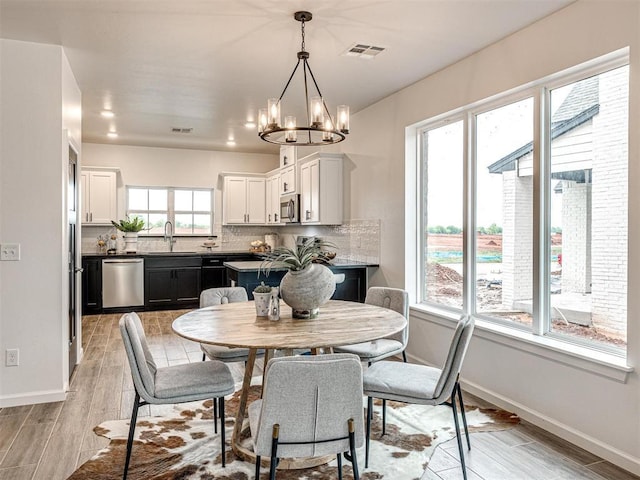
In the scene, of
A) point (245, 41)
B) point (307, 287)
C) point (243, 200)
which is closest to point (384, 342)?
point (307, 287)

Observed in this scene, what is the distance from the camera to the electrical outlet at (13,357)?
3.38 m

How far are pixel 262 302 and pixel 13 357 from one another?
6.78 feet

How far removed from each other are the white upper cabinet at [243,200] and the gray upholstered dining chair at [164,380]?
549 cm

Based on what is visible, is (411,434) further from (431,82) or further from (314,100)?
(431,82)

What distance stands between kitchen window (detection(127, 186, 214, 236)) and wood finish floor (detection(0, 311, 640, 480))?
4.30 m

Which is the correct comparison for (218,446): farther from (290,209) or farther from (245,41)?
(290,209)

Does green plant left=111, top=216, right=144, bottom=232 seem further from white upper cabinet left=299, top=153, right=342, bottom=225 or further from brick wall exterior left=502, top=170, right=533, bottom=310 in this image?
brick wall exterior left=502, top=170, right=533, bottom=310

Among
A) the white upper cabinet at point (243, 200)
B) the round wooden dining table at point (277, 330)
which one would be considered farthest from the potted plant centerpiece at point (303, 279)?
the white upper cabinet at point (243, 200)

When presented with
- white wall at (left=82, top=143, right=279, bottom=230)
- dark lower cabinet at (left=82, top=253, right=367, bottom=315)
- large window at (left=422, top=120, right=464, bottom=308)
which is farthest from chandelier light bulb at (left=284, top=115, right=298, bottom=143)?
white wall at (left=82, top=143, right=279, bottom=230)

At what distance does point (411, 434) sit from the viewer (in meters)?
2.88

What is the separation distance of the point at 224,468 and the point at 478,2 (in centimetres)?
306

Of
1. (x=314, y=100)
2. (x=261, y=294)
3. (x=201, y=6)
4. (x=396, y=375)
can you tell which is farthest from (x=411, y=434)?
(x=201, y=6)

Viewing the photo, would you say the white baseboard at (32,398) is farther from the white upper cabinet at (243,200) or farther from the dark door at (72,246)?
the white upper cabinet at (243,200)

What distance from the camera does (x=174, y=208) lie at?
8000 mm
